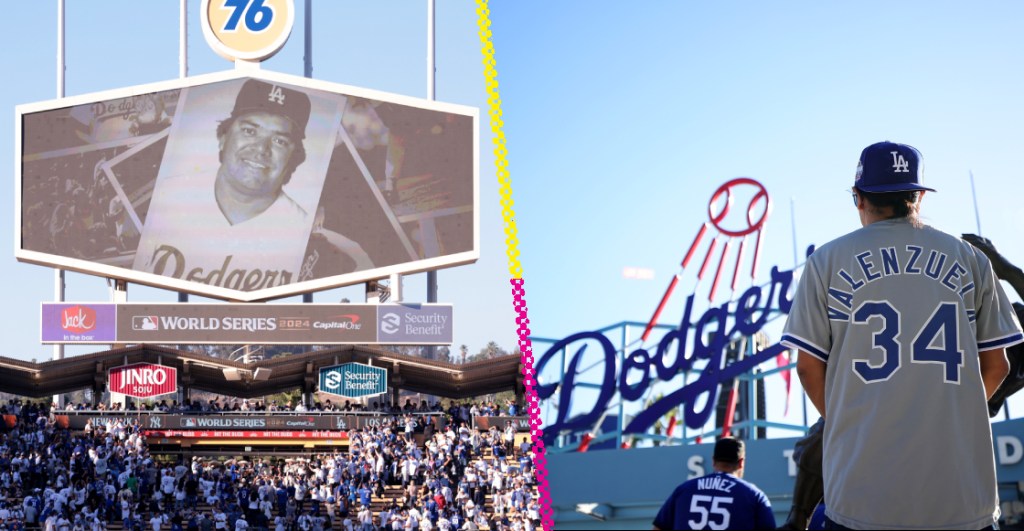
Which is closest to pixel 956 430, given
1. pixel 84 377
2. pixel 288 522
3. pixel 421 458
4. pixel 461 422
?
pixel 288 522

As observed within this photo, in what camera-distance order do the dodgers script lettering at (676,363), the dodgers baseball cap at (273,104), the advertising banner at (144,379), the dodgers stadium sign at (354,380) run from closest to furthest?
the dodgers script lettering at (676,363)
the dodgers baseball cap at (273,104)
the advertising banner at (144,379)
the dodgers stadium sign at (354,380)

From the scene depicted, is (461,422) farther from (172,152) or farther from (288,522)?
(172,152)

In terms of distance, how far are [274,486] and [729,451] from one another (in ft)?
74.8

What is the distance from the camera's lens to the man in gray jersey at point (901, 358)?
288 cm

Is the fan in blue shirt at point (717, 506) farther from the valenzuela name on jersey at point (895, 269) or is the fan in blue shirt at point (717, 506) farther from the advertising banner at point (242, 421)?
the advertising banner at point (242, 421)

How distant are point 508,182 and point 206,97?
21854 millimetres

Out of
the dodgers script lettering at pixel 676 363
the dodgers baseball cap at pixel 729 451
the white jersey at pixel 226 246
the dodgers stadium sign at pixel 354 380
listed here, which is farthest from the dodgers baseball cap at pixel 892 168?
the dodgers stadium sign at pixel 354 380

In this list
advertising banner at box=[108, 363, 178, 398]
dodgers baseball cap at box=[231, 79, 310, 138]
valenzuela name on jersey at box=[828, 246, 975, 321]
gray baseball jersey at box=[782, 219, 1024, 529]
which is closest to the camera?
gray baseball jersey at box=[782, 219, 1024, 529]

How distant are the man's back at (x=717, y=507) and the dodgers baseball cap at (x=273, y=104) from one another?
29.1 metres

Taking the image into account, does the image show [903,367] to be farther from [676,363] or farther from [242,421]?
[242,421]

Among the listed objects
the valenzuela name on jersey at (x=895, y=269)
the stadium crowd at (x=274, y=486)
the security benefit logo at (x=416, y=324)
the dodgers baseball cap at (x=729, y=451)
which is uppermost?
the security benefit logo at (x=416, y=324)

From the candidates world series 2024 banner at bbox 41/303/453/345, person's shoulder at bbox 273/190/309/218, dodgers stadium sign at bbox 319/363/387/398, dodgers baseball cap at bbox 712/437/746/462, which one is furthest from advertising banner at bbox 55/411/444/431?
dodgers baseball cap at bbox 712/437/746/462

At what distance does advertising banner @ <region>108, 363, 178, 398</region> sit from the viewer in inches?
1310

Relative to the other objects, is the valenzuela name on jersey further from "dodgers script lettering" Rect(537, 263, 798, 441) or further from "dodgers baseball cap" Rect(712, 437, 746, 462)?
"dodgers script lettering" Rect(537, 263, 798, 441)
